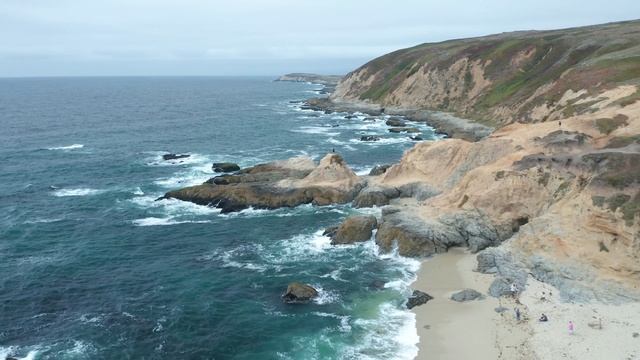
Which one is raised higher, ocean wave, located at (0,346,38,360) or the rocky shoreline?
the rocky shoreline

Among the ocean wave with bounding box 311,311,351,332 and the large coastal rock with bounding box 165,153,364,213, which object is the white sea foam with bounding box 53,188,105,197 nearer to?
the large coastal rock with bounding box 165,153,364,213

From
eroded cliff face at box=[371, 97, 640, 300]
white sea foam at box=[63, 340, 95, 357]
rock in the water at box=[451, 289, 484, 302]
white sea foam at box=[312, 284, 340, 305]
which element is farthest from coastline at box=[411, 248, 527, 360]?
white sea foam at box=[63, 340, 95, 357]

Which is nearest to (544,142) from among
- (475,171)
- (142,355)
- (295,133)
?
(475,171)

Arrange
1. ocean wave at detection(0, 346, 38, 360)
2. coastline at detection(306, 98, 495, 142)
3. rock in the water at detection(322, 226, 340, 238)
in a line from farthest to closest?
coastline at detection(306, 98, 495, 142) < rock in the water at detection(322, 226, 340, 238) < ocean wave at detection(0, 346, 38, 360)

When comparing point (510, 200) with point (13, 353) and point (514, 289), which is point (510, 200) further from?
point (13, 353)

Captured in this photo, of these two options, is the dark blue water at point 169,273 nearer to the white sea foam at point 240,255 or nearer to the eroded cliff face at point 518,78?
the white sea foam at point 240,255

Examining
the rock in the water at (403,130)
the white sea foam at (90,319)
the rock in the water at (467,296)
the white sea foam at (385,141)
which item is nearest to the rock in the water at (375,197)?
the rock in the water at (467,296)
